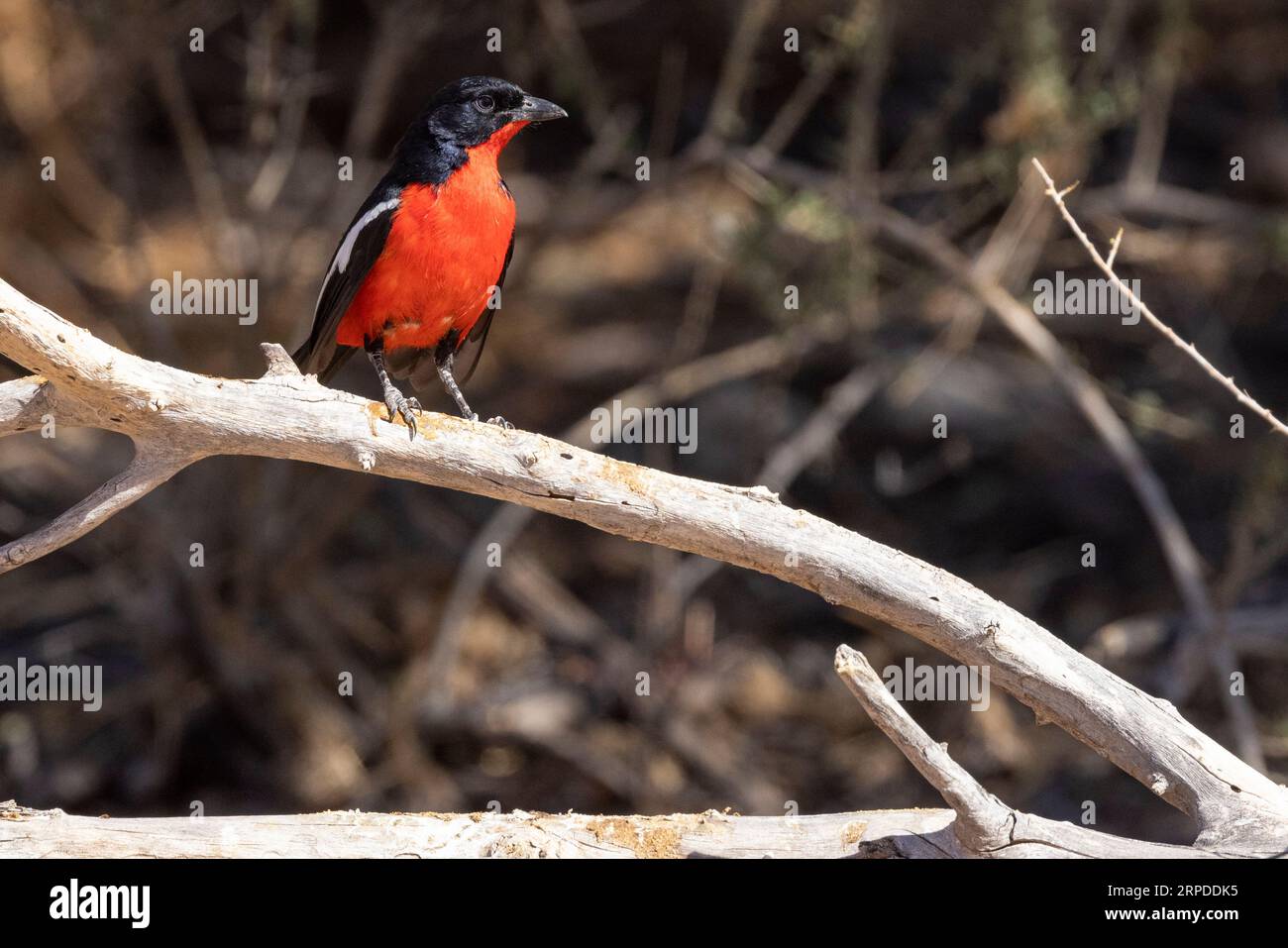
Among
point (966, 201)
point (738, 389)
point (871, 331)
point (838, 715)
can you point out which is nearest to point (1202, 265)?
point (966, 201)

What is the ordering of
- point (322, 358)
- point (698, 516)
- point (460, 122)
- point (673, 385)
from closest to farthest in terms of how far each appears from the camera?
point (698, 516) < point (460, 122) < point (322, 358) < point (673, 385)

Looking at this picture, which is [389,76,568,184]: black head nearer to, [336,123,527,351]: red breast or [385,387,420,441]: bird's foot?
[336,123,527,351]: red breast

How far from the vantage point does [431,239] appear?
4.10 m

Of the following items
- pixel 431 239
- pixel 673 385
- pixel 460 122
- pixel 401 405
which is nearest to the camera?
pixel 401 405

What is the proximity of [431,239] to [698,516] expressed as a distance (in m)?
1.41

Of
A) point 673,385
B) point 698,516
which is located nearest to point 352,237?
point 698,516

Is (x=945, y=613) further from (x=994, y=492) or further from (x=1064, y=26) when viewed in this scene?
(x=1064, y=26)

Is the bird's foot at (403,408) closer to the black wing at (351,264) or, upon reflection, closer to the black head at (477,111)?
the black wing at (351,264)

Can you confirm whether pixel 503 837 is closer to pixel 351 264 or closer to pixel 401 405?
pixel 401 405

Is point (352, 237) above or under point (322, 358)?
above

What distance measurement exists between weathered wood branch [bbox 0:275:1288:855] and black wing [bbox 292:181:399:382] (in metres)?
0.94

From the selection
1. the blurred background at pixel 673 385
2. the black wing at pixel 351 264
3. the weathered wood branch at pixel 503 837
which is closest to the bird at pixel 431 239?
the black wing at pixel 351 264

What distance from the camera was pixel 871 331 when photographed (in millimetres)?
7066

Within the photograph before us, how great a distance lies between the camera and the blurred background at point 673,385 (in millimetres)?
6320
